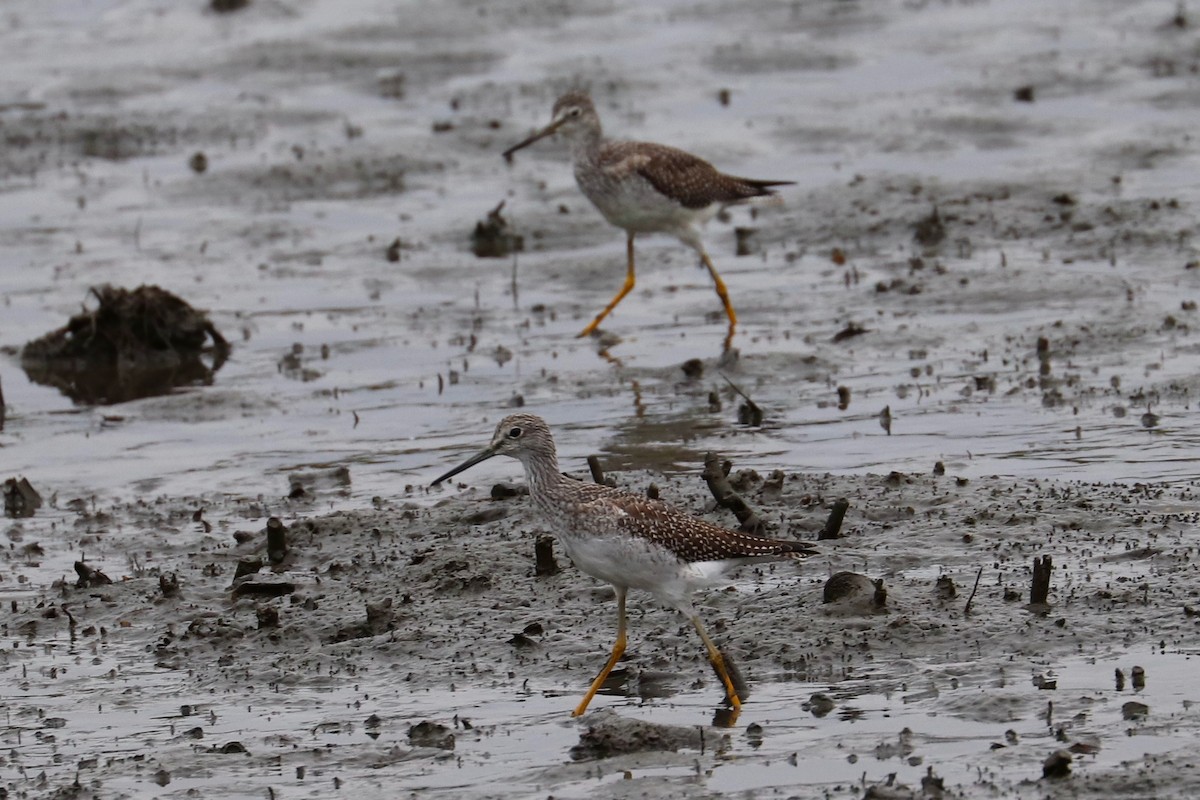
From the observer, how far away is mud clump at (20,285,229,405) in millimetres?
16031

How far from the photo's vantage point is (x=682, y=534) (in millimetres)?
8727

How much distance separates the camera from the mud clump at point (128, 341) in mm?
16031

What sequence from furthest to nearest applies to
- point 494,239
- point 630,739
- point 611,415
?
point 494,239
point 611,415
point 630,739

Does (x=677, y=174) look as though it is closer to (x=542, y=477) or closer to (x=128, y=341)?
(x=128, y=341)

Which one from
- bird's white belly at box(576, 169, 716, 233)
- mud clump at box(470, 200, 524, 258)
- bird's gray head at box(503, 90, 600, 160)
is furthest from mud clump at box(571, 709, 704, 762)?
mud clump at box(470, 200, 524, 258)

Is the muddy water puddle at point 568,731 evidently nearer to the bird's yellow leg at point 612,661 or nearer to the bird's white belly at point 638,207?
the bird's yellow leg at point 612,661

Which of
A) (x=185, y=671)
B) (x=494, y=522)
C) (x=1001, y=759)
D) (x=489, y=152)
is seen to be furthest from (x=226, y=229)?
(x=1001, y=759)

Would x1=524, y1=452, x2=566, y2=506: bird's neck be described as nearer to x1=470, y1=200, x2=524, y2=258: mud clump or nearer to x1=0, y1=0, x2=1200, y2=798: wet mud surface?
x1=0, y1=0, x2=1200, y2=798: wet mud surface

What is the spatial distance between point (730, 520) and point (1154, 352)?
4.75m

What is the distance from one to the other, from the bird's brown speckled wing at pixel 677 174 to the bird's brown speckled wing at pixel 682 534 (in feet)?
25.8

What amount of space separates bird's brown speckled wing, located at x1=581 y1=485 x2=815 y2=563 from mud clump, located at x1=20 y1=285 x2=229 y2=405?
7887 mm

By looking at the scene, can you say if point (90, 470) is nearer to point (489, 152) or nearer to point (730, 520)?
point (730, 520)

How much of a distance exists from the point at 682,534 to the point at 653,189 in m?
8.16

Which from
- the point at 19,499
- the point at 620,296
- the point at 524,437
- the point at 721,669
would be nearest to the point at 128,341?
the point at 19,499
